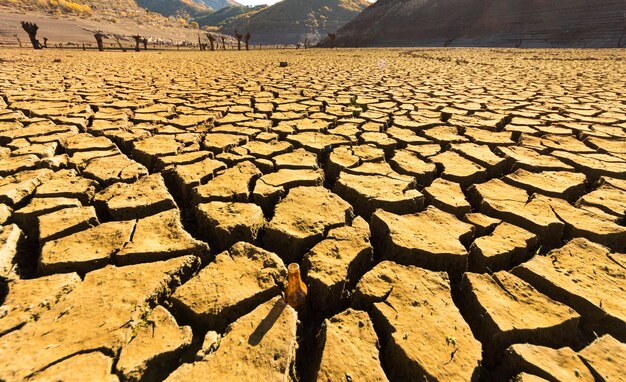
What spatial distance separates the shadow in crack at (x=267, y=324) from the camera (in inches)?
33.2

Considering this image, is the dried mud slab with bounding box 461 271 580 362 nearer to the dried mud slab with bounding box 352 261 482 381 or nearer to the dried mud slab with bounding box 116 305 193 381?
the dried mud slab with bounding box 352 261 482 381

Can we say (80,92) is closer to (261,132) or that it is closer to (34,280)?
(261,132)

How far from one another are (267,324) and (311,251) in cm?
37

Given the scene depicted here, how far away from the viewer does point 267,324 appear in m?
0.89

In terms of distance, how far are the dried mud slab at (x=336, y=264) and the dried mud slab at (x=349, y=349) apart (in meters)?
0.11

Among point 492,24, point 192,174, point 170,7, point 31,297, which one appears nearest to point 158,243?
point 31,297

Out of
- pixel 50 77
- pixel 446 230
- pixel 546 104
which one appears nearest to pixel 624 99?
pixel 546 104

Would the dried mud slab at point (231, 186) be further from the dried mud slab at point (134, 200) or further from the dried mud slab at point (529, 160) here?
Answer: the dried mud slab at point (529, 160)

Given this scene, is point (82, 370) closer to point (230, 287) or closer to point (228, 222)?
point (230, 287)

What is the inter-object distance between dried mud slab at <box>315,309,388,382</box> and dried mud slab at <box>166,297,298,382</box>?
0.09m

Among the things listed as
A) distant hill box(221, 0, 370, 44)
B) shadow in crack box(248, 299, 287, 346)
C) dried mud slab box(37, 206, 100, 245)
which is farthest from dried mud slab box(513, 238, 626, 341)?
distant hill box(221, 0, 370, 44)

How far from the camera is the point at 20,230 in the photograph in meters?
1.27

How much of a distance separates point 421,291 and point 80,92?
15.2 ft

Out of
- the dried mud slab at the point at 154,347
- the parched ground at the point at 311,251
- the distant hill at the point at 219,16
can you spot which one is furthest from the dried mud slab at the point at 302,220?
the distant hill at the point at 219,16
